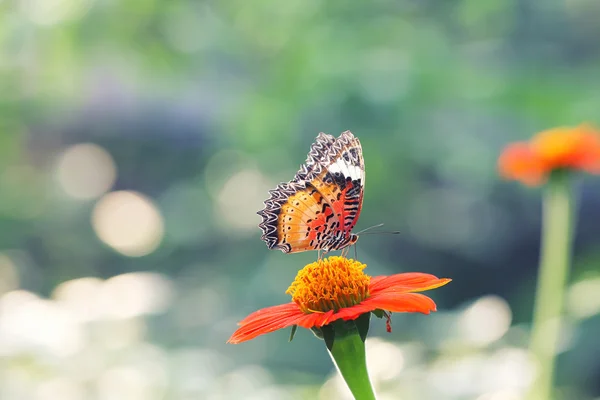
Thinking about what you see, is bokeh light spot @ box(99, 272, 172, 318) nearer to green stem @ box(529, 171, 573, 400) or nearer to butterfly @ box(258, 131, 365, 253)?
butterfly @ box(258, 131, 365, 253)

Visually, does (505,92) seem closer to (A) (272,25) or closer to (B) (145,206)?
(A) (272,25)

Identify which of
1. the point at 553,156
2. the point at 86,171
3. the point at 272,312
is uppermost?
the point at 86,171

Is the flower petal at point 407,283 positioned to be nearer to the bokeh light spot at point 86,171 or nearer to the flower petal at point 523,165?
the flower petal at point 523,165

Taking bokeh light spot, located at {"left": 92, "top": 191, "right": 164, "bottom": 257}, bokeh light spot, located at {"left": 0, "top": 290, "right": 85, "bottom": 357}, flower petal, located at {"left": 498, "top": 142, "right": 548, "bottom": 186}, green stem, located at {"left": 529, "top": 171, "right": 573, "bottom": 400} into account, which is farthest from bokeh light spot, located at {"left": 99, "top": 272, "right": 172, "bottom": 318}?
bokeh light spot, located at {"left": 92, "top": 191, "right": 164, "bottom": 257}

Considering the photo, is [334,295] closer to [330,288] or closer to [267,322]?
[330,288]

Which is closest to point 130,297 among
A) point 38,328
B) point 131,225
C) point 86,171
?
point 38,328

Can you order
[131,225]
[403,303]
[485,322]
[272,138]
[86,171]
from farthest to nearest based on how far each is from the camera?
1. [86,171]
2. [131,225]
3. [272,138]
4. [485,322]
5. [403,303]

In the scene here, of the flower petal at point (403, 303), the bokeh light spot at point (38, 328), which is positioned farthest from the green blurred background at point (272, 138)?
the flower petal at point (403, 303)

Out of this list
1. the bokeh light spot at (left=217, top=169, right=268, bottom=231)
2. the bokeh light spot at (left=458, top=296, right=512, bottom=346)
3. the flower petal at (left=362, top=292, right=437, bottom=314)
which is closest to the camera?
the flower petal at (left=362, top=292, right=437, bottom=314)
